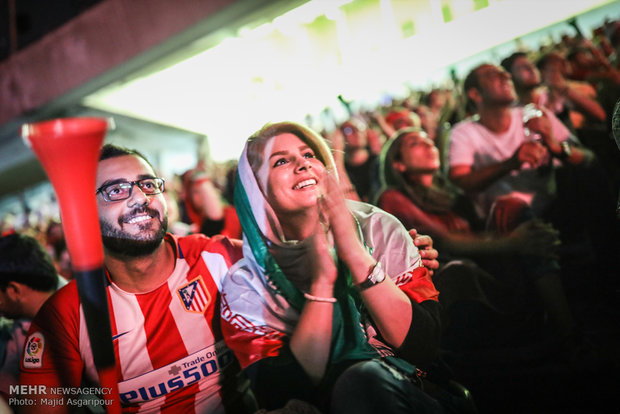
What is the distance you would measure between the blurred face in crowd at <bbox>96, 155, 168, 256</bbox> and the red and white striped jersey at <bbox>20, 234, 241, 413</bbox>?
0.66ft

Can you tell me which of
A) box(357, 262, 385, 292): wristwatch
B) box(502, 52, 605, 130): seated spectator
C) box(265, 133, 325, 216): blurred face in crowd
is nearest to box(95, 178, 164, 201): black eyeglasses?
box(265, 133, 325, 216): blurred face in crowd

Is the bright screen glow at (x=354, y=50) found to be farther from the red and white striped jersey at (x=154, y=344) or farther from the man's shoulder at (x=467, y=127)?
the red and white striped jersey at (x=154, y=344)

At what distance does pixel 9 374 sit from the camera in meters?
1.81

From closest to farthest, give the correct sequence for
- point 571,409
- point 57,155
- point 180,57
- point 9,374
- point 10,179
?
point 57,155, point 571,409, point 9,374, point 180,57, point 10,179

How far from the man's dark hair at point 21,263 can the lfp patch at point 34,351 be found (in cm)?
72

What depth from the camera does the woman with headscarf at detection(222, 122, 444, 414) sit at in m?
1.14

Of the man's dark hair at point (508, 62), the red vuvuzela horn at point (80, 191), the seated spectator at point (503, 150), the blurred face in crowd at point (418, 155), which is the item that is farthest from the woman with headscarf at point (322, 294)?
the man's dark hair at point (508, 62)

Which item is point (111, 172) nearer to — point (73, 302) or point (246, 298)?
point (73, 302)

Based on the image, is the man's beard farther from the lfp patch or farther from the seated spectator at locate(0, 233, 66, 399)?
the seated spectator at locate(0, 233, 66, 399)

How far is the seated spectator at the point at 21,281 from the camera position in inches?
73.6

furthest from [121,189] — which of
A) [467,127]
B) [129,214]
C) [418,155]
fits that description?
[467,127]

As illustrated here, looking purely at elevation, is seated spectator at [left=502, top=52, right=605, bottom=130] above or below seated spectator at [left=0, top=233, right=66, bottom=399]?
above

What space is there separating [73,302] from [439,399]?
1.46 metres

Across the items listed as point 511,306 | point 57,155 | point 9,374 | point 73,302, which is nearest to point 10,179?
point 9,374
